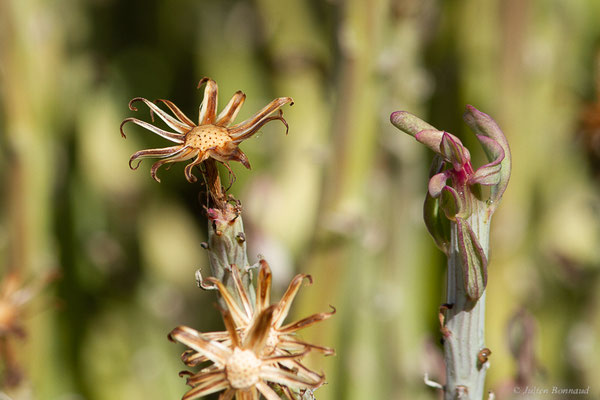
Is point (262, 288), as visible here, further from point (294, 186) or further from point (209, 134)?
point (294, 186)

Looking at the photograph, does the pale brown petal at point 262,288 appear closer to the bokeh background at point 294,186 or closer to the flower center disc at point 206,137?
the flower center disc at point 206,137

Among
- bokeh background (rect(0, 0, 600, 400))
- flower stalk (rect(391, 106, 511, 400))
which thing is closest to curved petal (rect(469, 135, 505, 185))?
flower stalk (rect(391, 106, 511, 400))

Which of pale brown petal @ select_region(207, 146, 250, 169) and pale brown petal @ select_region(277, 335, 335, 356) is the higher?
pale brown petal @ select_region(207, 146, 250, 169)

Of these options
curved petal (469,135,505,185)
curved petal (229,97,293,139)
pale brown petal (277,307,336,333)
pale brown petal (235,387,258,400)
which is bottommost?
pale brown petal (235,387,258,400)

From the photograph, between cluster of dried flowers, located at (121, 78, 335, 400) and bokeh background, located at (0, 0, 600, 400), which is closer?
cluster of dried flowers, located at (121, 78, 335, 400)

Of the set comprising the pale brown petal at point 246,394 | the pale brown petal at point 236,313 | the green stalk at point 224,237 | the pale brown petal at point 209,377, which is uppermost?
the green stalk at point 224,237

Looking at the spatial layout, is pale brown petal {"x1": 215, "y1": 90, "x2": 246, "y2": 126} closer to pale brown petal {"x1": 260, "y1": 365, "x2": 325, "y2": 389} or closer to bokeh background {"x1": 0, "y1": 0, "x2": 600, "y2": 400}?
pale brown petal {"x1": 260, "y1": 365, "x2": 325, "y2": 389}

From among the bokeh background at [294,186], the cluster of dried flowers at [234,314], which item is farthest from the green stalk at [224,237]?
the bokeh background at [294,186]

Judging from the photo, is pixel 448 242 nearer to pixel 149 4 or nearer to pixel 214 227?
pixel 214 227

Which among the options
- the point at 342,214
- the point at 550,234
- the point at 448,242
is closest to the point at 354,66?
the point at 342,214
